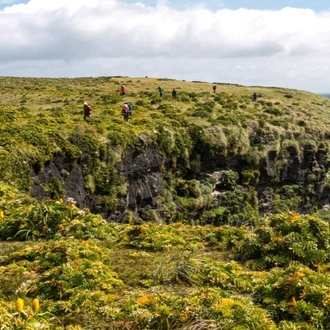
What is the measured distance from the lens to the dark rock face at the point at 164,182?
3325cm

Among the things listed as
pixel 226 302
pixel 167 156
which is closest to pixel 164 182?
pixel 167 156

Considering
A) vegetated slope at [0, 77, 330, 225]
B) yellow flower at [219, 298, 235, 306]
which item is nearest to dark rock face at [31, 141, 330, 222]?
vegetated slope at [0, 77, 330, 225]

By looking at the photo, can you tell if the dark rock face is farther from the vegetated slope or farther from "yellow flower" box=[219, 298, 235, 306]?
"yellow flower" box=[219, 298, 235, 306]

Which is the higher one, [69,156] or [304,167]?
[69,156]

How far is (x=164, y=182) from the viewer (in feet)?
147

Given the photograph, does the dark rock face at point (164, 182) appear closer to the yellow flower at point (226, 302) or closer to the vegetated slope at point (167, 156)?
the vegetated slope at point (167, 156)

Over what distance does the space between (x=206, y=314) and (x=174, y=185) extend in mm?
37321

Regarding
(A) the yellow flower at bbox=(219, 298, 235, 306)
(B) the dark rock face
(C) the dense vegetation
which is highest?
(A) the yellow flower at bbox=(219, 298, 235, 306)

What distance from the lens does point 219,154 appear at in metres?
50.3

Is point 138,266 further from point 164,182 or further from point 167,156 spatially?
point 167,156

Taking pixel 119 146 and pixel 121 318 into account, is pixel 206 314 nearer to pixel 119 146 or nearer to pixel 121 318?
pixel 121 318

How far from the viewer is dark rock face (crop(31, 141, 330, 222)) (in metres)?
33.2

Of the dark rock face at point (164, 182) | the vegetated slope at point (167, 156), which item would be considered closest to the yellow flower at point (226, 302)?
the vegetated slope at point (167, 156)

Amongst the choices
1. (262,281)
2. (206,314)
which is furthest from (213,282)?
(206,314)
